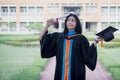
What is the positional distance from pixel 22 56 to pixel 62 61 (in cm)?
114

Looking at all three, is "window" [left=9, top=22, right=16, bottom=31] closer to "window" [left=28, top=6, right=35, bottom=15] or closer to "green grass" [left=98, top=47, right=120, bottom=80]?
"window" [left=28, top=6, right=35, bottom=15]

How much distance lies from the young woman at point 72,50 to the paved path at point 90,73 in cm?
86

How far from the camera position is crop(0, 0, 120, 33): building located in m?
3.45

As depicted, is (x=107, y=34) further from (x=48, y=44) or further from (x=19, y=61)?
(x=19, y=61)

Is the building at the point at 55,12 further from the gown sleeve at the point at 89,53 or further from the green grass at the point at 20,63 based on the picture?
the gown sleeve at the point at 89,53

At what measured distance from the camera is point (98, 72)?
3.35 metres

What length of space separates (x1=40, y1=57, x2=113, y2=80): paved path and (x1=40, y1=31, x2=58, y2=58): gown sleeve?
81cm

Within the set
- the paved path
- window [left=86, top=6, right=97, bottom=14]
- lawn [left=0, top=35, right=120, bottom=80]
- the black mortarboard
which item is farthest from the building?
the black mortarboard

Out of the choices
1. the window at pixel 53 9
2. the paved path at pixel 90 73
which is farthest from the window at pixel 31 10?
the paved path at pixel 90 73

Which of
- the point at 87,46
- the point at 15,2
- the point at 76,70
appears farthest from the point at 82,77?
the point at 15,2

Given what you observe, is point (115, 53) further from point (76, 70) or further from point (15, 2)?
point (15, 2)

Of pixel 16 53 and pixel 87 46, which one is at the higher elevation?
Answer: pixel 87 46

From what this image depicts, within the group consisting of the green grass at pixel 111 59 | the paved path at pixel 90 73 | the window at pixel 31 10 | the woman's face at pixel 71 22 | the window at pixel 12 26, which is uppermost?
the window at pixel 31 10

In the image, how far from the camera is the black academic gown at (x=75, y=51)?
244 centimetres
